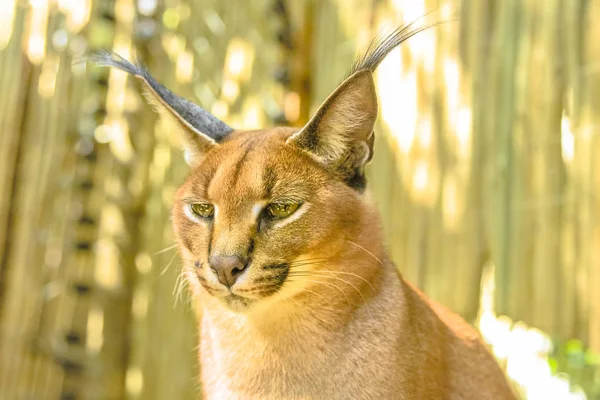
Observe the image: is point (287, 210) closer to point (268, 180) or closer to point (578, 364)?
point (268, 180)

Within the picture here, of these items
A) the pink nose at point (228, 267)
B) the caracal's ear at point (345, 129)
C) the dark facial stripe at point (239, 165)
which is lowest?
the pink nose at point (228, 267)

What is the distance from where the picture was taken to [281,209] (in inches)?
83.7

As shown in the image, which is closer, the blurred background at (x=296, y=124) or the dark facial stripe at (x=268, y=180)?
the dark facial stripe at (x=268, y=180)

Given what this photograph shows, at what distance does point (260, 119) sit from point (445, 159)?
173 cm

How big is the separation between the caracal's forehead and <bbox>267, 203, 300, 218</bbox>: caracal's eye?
0.06 ft

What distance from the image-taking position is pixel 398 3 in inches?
163

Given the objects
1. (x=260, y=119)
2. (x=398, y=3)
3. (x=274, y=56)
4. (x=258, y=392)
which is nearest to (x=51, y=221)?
(x=260, y=119)

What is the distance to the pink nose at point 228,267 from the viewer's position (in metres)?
2.00

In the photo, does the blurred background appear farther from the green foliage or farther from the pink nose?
the pink nose

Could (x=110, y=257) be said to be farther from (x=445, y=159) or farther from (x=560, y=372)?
(x=560, y=372)

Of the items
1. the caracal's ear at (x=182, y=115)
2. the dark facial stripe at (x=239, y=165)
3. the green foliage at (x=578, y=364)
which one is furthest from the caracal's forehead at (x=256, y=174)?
the green foliage at (x=578, y=364)

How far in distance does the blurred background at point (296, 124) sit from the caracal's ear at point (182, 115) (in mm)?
799

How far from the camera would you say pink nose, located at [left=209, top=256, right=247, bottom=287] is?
200cm

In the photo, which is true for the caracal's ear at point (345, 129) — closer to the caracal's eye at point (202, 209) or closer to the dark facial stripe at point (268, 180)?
the dark facial stripe at point (268, 180)
